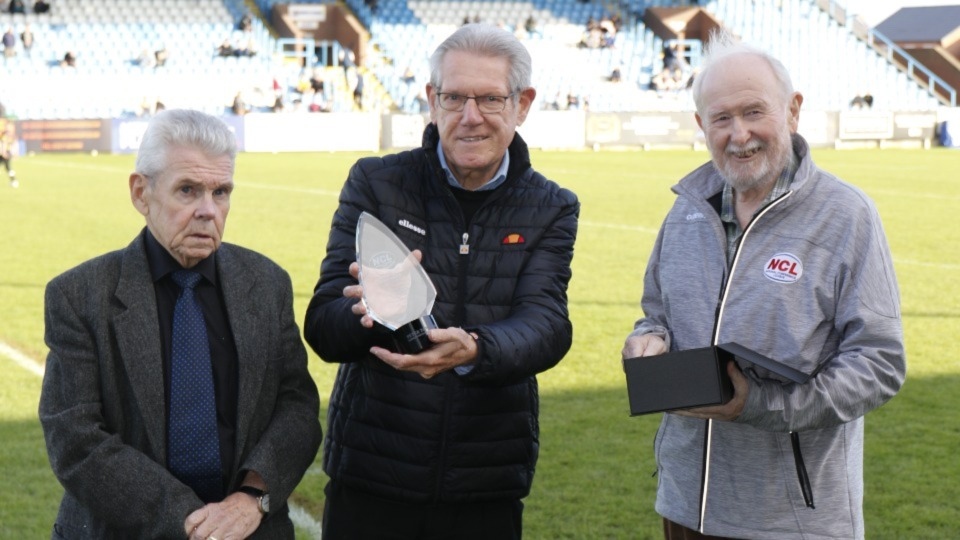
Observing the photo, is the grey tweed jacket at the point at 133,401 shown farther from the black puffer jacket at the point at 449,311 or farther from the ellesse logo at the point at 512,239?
the ellesse logo at the point at 512,239

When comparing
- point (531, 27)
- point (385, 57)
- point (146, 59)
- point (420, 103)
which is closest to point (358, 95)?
point (420, 103)

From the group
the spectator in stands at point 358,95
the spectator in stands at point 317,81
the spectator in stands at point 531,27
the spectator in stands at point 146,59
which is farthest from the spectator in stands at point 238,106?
the spectator in stands at point 531,27

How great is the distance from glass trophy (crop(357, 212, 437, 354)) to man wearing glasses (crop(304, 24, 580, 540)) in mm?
272

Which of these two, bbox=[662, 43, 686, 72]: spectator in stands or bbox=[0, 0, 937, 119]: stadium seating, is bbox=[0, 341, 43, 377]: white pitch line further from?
bbox=[662, 43, 686, 72]: spectator in stands

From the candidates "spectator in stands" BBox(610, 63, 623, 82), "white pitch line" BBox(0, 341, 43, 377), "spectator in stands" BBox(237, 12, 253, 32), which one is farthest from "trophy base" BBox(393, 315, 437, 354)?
"spectator in stands" BBox(610, 63, 623, 82)

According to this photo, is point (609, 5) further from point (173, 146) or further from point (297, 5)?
point (173, 146)

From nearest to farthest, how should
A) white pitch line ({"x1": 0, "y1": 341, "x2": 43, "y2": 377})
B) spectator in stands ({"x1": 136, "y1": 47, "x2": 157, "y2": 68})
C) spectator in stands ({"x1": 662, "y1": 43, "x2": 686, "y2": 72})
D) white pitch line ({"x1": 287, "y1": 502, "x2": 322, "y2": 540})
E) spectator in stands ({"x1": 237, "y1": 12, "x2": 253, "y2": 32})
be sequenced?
white pitch line ({"x1": 287, "y1": 502, "x2": 322, "y2": 540}) → white pitch line ({"x1": 0, "y1": 341, "x2": 43, "y2": 377}) → spectator in stands ({"x1": 136, "y1": 47, "x2": 157, "y2": 68}) → spectator in stands ({"x1": 237, "y1": 12, "x2": 253, "y2": 32}) → spectator in stands ({"x1": 662, "y1": 43, "x2": 686, "y2": 72})

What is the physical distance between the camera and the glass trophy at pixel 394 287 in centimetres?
278

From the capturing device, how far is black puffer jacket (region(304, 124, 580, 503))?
3.21m

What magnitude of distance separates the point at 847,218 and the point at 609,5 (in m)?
44.3

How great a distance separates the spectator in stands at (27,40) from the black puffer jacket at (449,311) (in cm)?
3507

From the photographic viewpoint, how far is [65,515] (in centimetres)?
302

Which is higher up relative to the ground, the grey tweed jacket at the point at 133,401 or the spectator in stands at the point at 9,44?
the spectator in stands at the point at 9,44

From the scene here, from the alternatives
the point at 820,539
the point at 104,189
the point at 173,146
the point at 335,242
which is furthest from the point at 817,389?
the point at 104,189
